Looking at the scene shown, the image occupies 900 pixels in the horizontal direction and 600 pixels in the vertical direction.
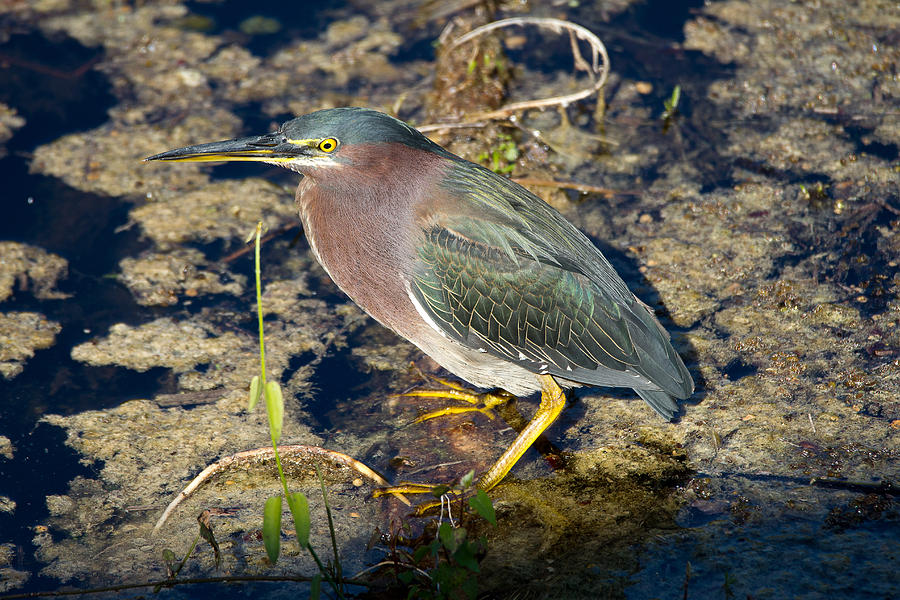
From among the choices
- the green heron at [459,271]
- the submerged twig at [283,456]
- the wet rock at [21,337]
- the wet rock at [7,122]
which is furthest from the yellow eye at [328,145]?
the wet rock at [7,122]

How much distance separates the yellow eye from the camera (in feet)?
11.9

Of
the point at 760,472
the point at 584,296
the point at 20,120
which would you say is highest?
the point at 20,120

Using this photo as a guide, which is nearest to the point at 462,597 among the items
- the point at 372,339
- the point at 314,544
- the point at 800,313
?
the point at 314,544

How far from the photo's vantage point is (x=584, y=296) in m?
3.63

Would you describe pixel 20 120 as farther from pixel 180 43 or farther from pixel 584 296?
pixel 584 296

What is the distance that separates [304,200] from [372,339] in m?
0.98

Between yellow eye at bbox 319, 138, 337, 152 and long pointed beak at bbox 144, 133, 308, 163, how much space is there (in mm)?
77

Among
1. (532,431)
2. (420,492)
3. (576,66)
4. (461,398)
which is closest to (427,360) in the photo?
(461,398)

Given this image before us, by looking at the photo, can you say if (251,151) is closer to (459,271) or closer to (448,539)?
(459,271)

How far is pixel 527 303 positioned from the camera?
3600 millimetres

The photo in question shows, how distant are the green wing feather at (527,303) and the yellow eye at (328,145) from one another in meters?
0.54

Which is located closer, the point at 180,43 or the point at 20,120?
the point at 20,120

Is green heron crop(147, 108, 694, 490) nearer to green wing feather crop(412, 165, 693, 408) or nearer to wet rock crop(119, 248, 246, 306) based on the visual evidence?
green wing feather crop(412, 165, 693, 408)

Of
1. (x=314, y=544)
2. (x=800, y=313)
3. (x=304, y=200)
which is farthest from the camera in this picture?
(x=800, y=313)
